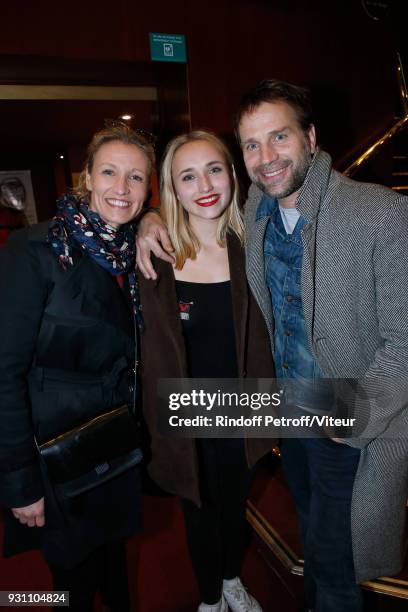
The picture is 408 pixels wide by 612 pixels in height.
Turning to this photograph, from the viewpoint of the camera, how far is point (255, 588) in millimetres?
1803

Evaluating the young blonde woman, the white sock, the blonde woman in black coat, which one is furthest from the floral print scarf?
the white sock

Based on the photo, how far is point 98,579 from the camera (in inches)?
56.9

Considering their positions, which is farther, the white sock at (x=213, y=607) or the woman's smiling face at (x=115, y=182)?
the white sock at (x=213, y=607)

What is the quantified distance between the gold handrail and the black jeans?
5.74ft

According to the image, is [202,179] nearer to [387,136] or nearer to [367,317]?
[367,317]

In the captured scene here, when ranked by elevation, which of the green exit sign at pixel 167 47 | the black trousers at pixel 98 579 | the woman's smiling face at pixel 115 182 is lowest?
the black trousers at pixel 98 579

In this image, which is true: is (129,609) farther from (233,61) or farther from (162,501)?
(233,61)

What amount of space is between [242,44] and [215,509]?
299 cm

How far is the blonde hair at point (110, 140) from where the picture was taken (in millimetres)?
1374

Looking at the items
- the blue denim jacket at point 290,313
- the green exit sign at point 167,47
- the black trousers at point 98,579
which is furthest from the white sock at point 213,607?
the green exit sign at point 167,47

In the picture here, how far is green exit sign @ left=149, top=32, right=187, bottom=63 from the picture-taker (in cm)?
263

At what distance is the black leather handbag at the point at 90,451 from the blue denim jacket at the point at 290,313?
0.57 m

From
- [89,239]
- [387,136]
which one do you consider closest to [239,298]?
[89,239]

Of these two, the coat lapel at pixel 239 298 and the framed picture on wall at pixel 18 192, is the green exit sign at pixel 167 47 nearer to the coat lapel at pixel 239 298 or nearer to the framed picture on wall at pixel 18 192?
the coat lapel at pixel 239 298
